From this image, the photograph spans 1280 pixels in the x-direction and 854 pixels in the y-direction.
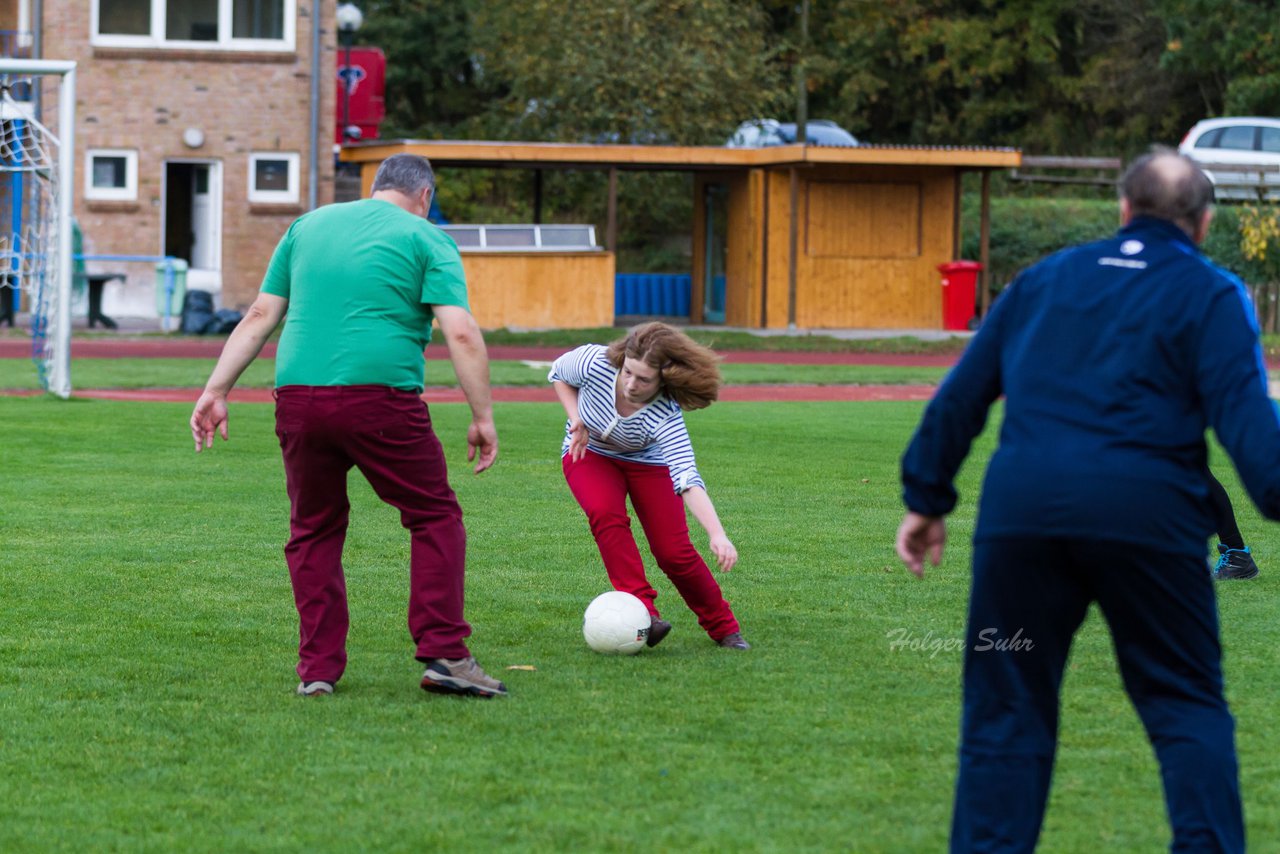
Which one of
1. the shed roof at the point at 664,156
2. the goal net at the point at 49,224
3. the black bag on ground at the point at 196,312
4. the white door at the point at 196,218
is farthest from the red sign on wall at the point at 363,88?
the goal net at the point at 49,224

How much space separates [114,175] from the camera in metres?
32.3

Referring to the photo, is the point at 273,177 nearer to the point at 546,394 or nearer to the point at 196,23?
the point at 196,23

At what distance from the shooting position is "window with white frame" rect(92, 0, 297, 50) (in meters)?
32.1

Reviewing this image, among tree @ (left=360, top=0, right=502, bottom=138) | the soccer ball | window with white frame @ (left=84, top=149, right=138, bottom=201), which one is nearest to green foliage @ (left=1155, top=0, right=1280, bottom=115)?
tree @ (left=360, top=0, right=502, bottom=138)

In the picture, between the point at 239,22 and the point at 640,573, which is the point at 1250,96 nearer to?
the point at 239,22

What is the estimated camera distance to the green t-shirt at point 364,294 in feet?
19.3

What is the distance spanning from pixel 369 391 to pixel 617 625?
1544 millimetres

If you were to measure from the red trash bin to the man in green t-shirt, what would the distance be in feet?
82.7

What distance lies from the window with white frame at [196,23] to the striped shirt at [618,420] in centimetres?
2699

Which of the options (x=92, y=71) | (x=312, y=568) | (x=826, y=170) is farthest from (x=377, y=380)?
(x=92, y=71)

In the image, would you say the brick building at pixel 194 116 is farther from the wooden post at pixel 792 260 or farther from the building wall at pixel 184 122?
the wooden post at pixel 792 260

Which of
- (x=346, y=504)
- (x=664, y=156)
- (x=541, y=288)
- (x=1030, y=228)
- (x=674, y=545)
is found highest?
(x=664, y=156)

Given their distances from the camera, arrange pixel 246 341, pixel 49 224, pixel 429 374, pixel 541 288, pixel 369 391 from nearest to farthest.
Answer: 1. pixel 369 391
2. pixel 246 341
3. pixel 49 224
4. pixel 429 374
5. pixel 541 288

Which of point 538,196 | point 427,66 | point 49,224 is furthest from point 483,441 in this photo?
point 427,66
